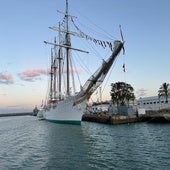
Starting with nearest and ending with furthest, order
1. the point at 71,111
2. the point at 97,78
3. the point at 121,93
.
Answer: the point at 97,78, the point at 71,111, the point at 121,93

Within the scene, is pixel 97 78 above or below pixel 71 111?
above

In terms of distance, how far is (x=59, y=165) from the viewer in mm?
20188

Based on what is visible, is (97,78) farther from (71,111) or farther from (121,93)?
(121,93)

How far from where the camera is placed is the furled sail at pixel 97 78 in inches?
1810

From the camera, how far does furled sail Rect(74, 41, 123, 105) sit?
151 ft

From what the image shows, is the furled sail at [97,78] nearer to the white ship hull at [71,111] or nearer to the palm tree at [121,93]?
the white ship hull at [71,111]

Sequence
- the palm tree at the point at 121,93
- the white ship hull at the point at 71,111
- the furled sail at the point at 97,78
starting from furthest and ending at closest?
the palm tree at the point at 121,93 → the white ship hull at the point at 71,111 → the furled sail at the point at 97,78

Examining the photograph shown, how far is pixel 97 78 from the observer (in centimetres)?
5312

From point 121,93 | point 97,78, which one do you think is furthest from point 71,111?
point 121,93

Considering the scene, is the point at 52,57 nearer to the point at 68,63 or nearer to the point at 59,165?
the point at 68,63

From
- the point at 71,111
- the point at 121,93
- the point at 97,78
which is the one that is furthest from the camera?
the point at 121,93

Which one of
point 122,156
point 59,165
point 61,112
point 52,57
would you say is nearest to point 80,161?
point 59,165

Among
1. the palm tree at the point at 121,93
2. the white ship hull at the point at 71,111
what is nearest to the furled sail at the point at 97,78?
the white ship hull at the point at 71,111

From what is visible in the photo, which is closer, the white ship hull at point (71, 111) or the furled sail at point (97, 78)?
the furled sail at point (97, 78)
